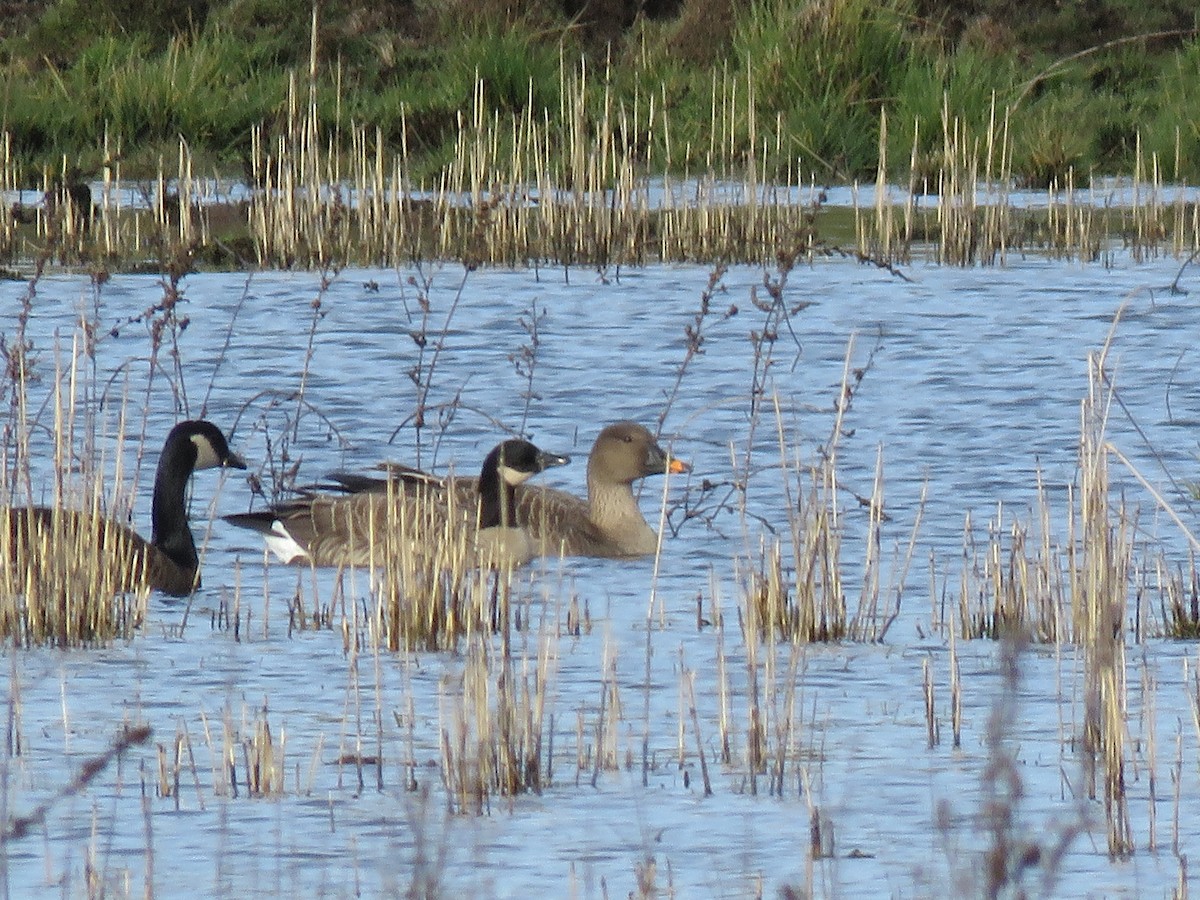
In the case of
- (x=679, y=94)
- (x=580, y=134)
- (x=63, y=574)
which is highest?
(x=679, y=94)

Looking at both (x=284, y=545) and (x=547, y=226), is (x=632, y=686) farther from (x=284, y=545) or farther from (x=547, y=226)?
(x=547, y=226)

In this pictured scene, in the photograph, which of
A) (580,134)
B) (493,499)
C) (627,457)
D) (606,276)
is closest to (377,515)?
(493,499)

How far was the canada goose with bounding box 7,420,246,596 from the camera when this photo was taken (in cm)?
696

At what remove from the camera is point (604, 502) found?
9.66 m

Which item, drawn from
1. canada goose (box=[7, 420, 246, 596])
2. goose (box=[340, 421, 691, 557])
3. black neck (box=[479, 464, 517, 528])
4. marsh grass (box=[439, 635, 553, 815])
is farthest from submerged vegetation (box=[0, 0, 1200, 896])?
black neck (box=[479, 464, 517, 528])

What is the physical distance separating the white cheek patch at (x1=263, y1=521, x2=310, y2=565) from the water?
0.43ft

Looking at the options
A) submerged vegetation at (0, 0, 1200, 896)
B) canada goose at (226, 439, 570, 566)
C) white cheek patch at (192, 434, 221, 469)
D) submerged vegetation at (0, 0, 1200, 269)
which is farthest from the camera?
submerged vegetation at (0, 0, 1200, 269)

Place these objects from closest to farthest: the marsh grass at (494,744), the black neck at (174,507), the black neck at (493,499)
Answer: the marsh grass at (494,744)
the black neck at (174,507)
the black neck at (493,499)

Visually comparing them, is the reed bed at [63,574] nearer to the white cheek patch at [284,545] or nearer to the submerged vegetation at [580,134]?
the white cheek patch at [284,545]

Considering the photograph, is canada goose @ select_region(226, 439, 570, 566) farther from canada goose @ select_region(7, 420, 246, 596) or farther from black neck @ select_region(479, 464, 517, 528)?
canada goose @ select_region(7, 420, 246, 596)

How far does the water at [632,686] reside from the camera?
4.71m

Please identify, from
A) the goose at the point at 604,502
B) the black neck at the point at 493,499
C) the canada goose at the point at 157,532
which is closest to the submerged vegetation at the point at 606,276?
the canada goose at the point at 157,532

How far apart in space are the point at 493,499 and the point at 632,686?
111 inches

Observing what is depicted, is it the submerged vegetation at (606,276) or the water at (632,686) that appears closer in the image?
the water at (632,686)
